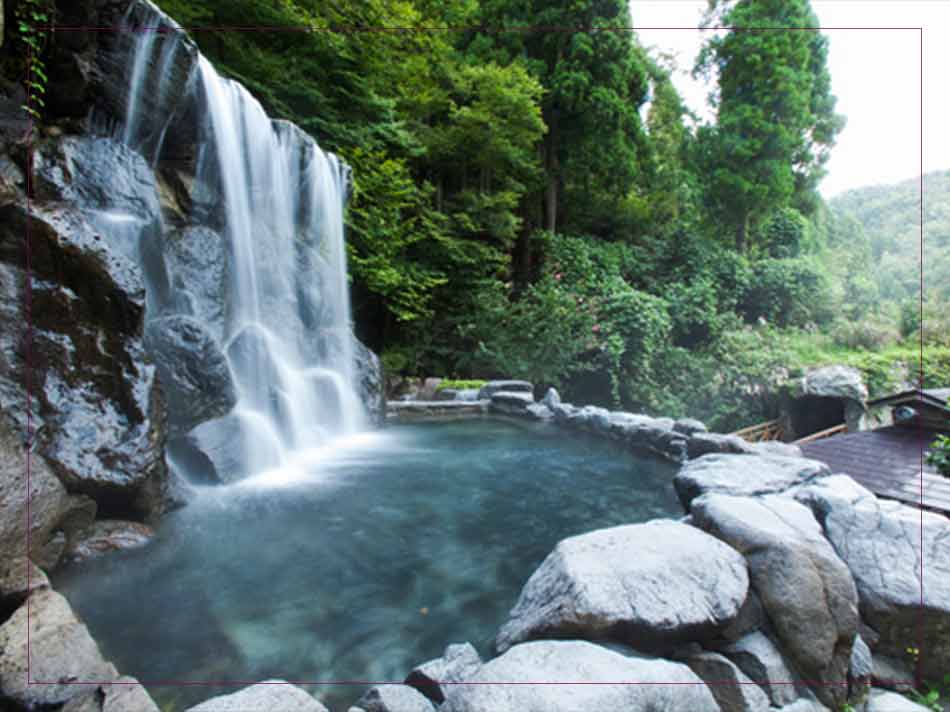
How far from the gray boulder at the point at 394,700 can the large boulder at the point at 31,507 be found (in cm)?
202

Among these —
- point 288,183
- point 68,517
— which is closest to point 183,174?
point 288,183

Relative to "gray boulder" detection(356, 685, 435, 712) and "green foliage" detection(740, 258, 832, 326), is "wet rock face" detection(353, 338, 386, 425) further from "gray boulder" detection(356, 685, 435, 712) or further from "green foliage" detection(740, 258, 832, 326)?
"green foliage" detection(740, 258, 832, 326)

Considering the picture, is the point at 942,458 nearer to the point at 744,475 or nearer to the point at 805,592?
the point at 744,475

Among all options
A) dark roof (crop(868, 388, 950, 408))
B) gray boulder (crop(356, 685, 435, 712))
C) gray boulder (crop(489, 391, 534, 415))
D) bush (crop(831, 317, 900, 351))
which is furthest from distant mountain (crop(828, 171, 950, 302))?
gray boulder (crop(356, 685, 435, 712))

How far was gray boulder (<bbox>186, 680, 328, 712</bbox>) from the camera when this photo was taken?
1763mm

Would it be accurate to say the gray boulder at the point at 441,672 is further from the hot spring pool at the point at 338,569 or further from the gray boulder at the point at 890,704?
the gray boulder at the point at 890,704

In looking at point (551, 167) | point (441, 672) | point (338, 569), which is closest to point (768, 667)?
point (441, 672)

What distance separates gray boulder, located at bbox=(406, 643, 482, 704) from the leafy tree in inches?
702

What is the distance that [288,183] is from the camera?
802cm

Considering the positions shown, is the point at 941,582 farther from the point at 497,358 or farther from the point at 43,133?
the point at 497,358

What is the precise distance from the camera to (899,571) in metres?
2.77

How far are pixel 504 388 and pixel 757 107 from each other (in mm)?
13933

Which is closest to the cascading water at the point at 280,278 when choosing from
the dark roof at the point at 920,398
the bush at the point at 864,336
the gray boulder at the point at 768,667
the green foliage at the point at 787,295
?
the gray boulder at the point at 768,667

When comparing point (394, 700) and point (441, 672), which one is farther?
point (441, 672)
